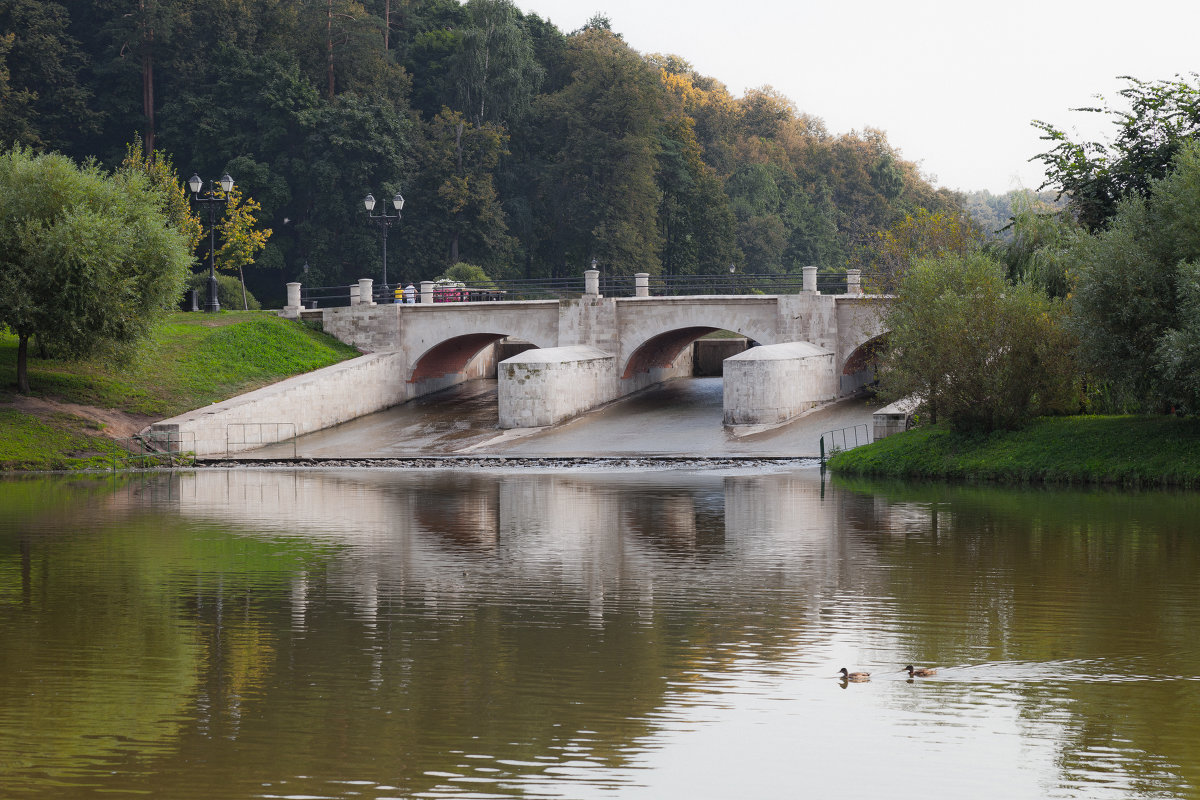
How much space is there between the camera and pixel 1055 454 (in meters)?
32.9

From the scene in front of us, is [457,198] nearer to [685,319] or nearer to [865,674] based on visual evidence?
[685,319]

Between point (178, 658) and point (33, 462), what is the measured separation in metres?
26.5

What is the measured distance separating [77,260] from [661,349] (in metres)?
23.4

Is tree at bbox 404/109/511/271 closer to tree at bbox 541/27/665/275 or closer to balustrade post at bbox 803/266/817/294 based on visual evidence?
tree at bbox 541/27/665/275

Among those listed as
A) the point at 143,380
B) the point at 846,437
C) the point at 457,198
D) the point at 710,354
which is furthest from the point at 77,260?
the point at 457,198

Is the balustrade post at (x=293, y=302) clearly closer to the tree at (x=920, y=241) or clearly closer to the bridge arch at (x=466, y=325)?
the bridge arch at (x=466, y=325)

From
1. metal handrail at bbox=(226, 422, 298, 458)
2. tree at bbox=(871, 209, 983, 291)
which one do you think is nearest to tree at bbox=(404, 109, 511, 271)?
tree at bbox=(871, 209, 983, 291)

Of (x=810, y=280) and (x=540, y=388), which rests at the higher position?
(x=810, y=280)

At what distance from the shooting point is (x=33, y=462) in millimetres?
37500

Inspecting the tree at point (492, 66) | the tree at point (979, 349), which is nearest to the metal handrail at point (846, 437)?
the tree at point (979, 349)

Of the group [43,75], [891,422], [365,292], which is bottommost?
[891,422]

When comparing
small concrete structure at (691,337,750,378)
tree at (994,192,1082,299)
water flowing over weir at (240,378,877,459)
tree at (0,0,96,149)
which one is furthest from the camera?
tree at (0,0,96,149)

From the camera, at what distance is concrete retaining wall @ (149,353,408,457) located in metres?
41.3

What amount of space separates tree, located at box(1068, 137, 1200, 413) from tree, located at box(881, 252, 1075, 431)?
6.90 feet
